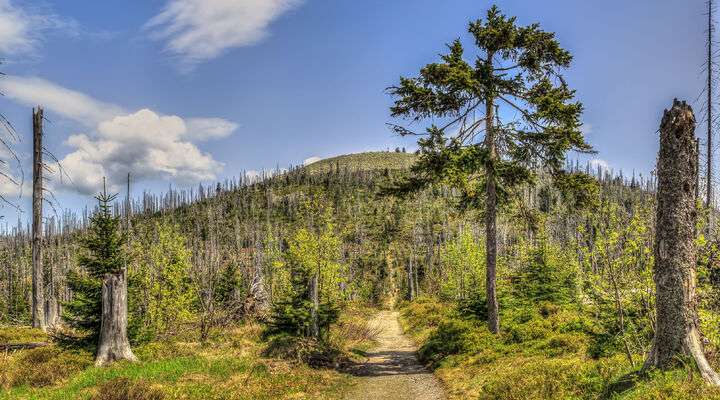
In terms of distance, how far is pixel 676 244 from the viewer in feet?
22.9

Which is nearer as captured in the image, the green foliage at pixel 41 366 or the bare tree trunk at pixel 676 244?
the bare tree trunk at pixel 676 244

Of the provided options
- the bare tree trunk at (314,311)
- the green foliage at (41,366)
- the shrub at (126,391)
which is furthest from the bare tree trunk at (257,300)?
the shrub at (126,391)

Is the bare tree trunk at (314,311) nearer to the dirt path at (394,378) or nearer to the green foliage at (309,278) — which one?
the green foliage at (309,278)

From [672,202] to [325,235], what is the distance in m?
12.1

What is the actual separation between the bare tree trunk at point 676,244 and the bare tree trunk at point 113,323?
1338cm

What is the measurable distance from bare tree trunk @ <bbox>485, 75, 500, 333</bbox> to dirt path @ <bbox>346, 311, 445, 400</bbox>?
326 centimetres

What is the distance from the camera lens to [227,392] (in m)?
9.95

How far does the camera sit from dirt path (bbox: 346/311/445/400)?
11.6 meters

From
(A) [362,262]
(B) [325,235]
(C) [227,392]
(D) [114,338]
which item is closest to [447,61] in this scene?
(B) [325,235]

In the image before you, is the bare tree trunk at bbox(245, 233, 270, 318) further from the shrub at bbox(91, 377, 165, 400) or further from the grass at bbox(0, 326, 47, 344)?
the shrub at bbox(91, 377, 165, 400)

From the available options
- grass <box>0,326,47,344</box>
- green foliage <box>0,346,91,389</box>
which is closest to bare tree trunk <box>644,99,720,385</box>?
green foliage <box>0,346,91,389</box>

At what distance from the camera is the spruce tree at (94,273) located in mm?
13633

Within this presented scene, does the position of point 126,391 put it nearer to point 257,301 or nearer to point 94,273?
point 94,273

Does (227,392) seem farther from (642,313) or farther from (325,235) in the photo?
(642,313)
